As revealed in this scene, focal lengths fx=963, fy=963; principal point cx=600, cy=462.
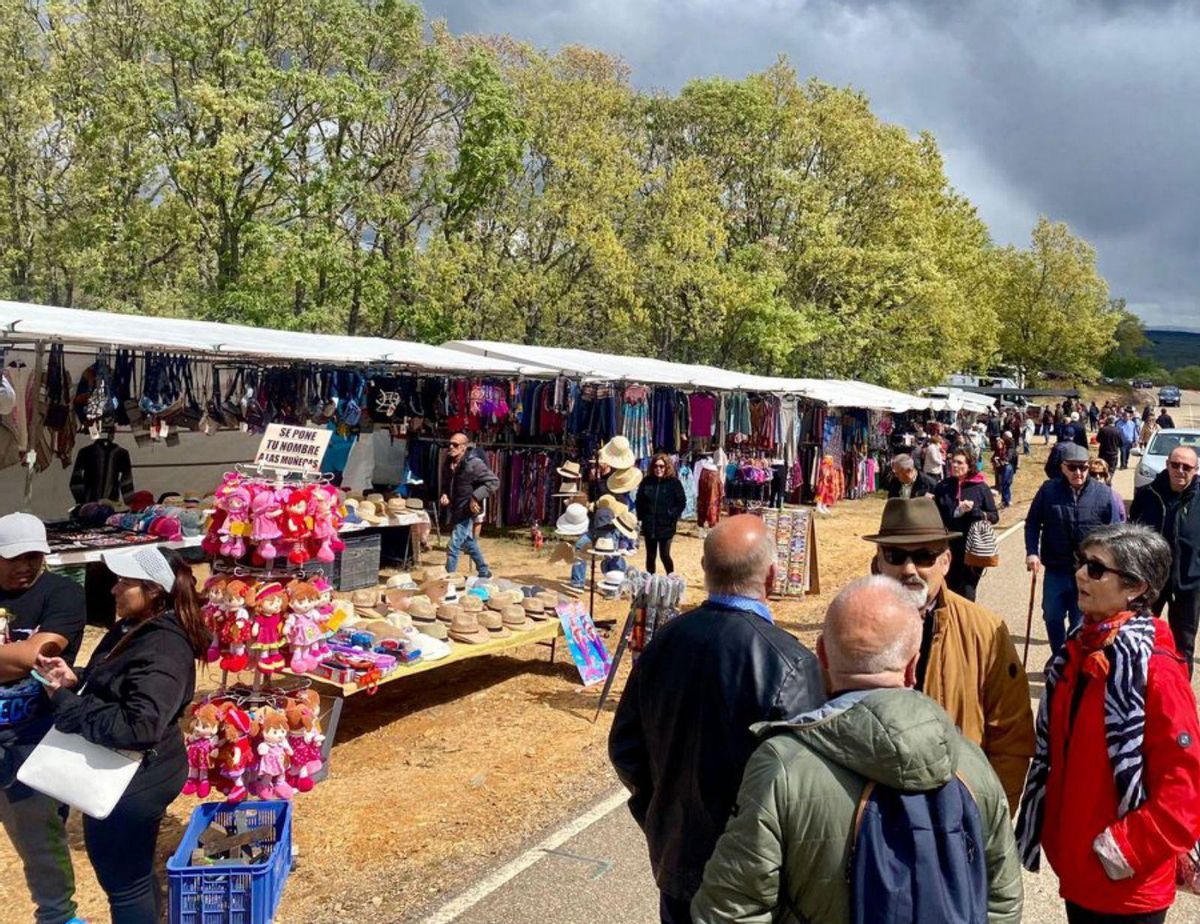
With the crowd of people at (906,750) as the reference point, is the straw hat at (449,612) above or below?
below

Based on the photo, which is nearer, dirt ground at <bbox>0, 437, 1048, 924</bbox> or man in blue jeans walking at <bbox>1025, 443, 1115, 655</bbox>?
dirt ground at <bbox>0, 437, 1048, 924</bbox>

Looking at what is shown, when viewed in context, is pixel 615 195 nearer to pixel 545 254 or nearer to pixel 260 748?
pixel 545 254

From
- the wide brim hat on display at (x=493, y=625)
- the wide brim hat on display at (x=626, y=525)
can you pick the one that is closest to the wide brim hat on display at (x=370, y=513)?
the wide brim hat on display at (x=626, y=525)

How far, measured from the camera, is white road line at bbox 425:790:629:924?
13.7 ft

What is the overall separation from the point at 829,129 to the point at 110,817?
2916 cm

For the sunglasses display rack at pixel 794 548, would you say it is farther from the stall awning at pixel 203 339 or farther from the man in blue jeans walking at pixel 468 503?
the stall awning at pixel 203 339

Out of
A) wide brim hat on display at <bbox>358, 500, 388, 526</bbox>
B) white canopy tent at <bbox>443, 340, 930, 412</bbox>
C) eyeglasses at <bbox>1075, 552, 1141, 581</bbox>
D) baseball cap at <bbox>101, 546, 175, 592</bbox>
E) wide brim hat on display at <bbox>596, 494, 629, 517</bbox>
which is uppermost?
white canopy tent at <bbox>443, 340, 930, 412</bbox>

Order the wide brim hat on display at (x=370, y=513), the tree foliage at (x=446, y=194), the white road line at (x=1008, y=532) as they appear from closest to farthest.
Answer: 1. the wide brim hat on display at (x=370, y=513)
2. the white road line at (x=1008, y=532)
3. the tree foliage at (x=446, y=194)

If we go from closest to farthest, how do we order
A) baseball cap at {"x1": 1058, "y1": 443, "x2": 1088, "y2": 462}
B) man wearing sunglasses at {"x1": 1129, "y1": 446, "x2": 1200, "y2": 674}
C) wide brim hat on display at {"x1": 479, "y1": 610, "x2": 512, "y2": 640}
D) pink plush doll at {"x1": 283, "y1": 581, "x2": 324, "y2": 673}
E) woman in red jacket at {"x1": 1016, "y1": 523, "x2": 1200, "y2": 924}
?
1. woman in red jacket at {"x1": 1016, "y1": 523, "x2": 1200, "y2": 924}
2. pink plush doll at {"x1": 283, "y1": 581, "x2": 324, "y2": 673}
3. baseball cap at {"x1": 1058, "y1": 443, "x2": 1088, "y2": 462}
4. man wearing sunglasses at {"x1": 1129, "y1": 446, "x2": 1200, "y2": 674}
5. wide brim hat on display at {"x1": 479, "y1": 610, "x2": 512, "y2": 640}

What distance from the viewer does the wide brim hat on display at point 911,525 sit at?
362cm

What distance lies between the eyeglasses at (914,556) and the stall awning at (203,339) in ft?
21.9

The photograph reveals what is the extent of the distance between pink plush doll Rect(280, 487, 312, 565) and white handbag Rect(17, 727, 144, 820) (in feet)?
4.38

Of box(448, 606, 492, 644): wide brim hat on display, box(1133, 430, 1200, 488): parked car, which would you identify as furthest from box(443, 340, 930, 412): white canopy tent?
box(448, 606, 492, 644): wide brim hat on display

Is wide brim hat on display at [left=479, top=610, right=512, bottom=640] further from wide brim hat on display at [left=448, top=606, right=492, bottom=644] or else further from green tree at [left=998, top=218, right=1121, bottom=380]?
green tree at [left=998, top=218, right=1121, bottom=380]
